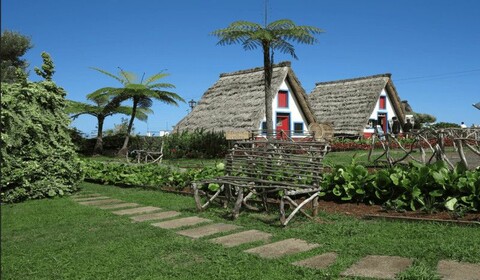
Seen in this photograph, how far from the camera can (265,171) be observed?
618 cm

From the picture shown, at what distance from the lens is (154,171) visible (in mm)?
9359

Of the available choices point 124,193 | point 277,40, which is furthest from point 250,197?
point 277,40

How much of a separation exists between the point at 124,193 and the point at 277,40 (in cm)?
1064

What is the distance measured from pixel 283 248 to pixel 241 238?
0.57 metres

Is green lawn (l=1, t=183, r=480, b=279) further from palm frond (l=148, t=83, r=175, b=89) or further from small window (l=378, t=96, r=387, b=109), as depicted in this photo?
small window (l=378, t=96, r=387, b=109)

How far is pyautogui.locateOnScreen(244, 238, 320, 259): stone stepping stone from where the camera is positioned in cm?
373

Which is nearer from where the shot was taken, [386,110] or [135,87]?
[135,87]

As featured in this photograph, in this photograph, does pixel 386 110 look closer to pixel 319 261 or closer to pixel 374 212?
pixel 374 212

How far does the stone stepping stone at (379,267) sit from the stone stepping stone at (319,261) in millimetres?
207

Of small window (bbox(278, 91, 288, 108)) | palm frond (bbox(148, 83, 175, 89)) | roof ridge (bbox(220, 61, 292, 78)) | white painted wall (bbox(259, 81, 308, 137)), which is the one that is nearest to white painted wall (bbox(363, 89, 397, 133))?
white painted wall (bbox(259, 81, 308, 137))

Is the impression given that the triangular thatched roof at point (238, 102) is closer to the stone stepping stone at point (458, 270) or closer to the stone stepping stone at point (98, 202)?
the stone stepping stone at point (98, 202)

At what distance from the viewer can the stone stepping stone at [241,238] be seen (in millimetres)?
Answer: 4183

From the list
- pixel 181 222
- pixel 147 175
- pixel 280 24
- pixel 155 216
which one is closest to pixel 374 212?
pixel 181 222

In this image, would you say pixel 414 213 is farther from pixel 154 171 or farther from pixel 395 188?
pixel 154 171
